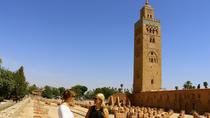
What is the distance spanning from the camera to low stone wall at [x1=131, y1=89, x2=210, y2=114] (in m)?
35.9

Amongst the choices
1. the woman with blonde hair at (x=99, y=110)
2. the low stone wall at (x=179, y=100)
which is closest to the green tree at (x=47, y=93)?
A: the low stone wall at (x=179, y=100)

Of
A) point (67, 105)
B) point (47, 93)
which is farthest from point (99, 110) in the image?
point (47, 93)

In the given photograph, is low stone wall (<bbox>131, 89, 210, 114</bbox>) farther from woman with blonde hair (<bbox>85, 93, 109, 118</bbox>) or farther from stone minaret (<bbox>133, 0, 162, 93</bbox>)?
woman with blonde hair (<bbox>85, 93, 109, 118</bbox>)

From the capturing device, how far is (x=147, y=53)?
56469mm

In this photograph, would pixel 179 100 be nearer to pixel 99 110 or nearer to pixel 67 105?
pixel 99 110

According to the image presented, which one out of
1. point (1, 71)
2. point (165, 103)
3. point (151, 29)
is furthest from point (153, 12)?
point (1, 71)

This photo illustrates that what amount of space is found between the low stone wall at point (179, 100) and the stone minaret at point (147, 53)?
9.01ft

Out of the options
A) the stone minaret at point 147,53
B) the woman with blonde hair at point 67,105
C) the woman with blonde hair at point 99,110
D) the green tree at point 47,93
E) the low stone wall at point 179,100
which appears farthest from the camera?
the green tree at point 47,93

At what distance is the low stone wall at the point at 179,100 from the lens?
118ft

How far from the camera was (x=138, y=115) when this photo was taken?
21984mm

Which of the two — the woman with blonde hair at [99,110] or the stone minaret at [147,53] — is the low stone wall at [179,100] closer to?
the stone minaret at [147,53]

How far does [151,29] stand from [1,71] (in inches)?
1126

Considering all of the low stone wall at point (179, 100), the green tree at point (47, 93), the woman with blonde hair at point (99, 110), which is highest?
the green tree at point (47, 93)

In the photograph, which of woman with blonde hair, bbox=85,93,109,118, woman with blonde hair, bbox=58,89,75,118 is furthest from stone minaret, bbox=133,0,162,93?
woman with blonde hair, bbox=58,89,75,118
